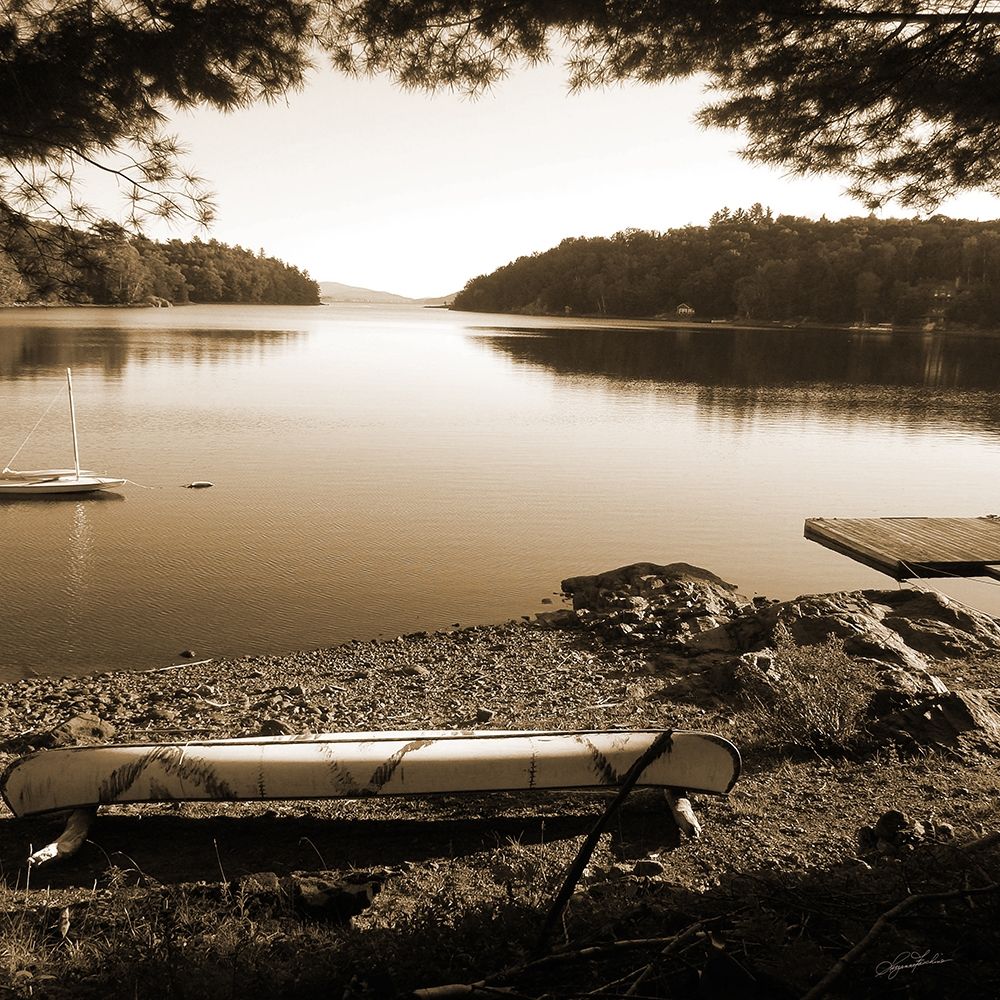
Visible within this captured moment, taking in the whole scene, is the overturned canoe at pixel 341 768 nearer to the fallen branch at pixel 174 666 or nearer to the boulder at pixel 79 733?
the boulder at pixel 79 733

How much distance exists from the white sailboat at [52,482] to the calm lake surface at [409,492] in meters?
0.26

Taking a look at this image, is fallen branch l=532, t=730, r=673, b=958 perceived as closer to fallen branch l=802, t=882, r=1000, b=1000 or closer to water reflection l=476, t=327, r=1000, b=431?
fallen branch l=802, t=882, r=1000, b=1000

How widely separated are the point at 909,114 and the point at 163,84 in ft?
23.3

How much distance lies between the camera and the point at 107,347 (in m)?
54.7

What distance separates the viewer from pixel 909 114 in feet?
28.8

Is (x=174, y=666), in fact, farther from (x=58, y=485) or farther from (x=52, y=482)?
(x=52, y=482)

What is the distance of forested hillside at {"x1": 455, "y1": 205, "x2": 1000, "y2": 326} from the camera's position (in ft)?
383

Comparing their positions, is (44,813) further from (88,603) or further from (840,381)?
(840,381)

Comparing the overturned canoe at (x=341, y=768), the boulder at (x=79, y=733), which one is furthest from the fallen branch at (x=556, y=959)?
the boulder at (x=79, y=733)

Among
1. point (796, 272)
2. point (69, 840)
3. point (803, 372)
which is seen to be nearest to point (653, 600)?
point (69, 840)

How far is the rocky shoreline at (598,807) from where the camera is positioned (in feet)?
→ 11.8

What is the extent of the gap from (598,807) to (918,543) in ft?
22.4
